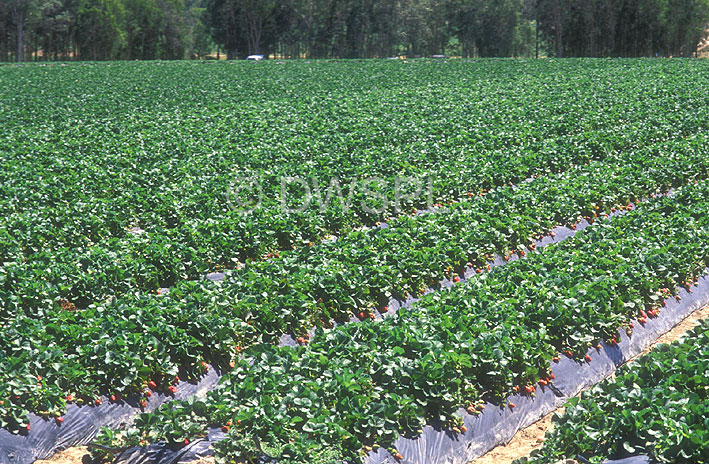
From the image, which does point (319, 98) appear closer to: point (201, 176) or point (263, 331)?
point (201, 176)

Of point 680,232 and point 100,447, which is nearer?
point 100,447

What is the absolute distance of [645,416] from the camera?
→ 5.60 metres

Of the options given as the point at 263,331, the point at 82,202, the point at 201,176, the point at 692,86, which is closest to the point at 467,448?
the point at 263,331

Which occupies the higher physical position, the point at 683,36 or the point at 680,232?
the point at 683,36

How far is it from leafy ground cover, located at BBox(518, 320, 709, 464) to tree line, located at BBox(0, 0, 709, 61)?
253 feet

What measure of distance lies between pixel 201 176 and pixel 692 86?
22374 mm

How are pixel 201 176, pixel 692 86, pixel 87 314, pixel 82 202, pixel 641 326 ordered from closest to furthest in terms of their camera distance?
pixel 87 314 < pixel 641 326 < pixel 82 202 < pixel 201 176 < pixel 692 86

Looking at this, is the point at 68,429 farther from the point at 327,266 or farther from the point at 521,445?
the point at 521,445

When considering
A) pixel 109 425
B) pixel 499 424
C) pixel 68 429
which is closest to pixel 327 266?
pixel 499 424

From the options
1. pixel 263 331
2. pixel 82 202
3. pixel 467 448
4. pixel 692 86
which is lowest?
pixel 467 448

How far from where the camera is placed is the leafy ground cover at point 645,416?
5.24 metres

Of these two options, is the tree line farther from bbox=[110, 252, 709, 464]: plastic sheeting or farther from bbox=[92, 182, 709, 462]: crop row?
bbox=[110, 252, 709, 464]: plastic sheeting

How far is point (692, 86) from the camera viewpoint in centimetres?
2805

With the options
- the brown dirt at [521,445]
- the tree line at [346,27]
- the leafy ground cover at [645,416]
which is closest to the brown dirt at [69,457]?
the brown dirt at [521,445]
